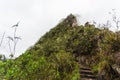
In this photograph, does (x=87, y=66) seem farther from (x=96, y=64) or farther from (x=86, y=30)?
(x=86, y=30)

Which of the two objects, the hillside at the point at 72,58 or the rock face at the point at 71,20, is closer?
the hillside at the point at 72,58

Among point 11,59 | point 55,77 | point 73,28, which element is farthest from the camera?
point 73,28

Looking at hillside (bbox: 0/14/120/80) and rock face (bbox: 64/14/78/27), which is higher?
rock face (bbox: 64/14/78/27)

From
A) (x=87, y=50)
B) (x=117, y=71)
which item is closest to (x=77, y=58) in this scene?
(x=87, y=50)

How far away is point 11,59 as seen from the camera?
37.2ft

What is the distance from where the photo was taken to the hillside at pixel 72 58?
11.6 m

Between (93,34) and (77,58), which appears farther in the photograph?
(93,34)

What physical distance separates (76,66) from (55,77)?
3.17 ft

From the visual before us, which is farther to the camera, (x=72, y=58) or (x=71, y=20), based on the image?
(x=71, y=20)

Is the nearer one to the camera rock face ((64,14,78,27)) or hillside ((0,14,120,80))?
hillside ((0,14,120,80))

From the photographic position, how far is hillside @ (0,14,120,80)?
11.6 meters

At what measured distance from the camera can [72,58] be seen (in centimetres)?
1495

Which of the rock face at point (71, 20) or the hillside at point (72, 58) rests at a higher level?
the rock face at point (71, 20)

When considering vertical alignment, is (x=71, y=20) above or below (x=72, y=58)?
above
